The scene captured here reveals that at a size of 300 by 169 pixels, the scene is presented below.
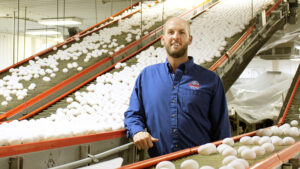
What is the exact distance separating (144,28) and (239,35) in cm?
164

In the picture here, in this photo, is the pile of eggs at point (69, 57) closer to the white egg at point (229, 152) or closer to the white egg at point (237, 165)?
the white egg at point (229, 152)

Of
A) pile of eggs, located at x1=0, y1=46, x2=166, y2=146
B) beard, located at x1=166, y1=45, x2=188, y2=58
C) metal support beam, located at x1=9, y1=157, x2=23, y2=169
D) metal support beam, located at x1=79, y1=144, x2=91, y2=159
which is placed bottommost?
metal support beam, located at x1=79, y1=144, x2=91, y2=159

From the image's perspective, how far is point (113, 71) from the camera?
3791 mm

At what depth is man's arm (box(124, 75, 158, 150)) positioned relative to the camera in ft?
4.56

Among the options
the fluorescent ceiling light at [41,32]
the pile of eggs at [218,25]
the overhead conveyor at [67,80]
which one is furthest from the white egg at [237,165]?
the fluorescent ceiling light at [41,32]

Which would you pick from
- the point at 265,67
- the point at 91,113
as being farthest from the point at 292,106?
the point at 91,113

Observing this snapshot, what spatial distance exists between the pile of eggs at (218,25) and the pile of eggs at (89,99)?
0.54 meters

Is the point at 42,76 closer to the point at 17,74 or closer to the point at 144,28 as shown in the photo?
the point at 17,74

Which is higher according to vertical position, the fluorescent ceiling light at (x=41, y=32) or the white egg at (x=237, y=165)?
the fluorescent ceiling light at (x=41, y=32)

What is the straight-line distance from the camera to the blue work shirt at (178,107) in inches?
57.7

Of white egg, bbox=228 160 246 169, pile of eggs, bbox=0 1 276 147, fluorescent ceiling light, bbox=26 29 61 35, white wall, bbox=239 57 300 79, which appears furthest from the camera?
fluorescent ceiling light, bbox=26 29 61 35

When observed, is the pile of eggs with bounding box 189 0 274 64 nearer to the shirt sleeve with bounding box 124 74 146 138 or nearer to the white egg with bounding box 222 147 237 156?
the shirt sleeve with bounding box 124 74 146 138

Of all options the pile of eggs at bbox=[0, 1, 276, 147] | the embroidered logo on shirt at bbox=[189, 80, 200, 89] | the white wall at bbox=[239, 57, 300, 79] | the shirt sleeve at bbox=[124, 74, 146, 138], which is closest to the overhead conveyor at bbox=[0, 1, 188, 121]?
the pile of eggs at bbox=[0, 1, 276, 147]

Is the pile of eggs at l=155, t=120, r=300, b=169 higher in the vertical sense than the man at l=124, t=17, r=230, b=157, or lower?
lower
